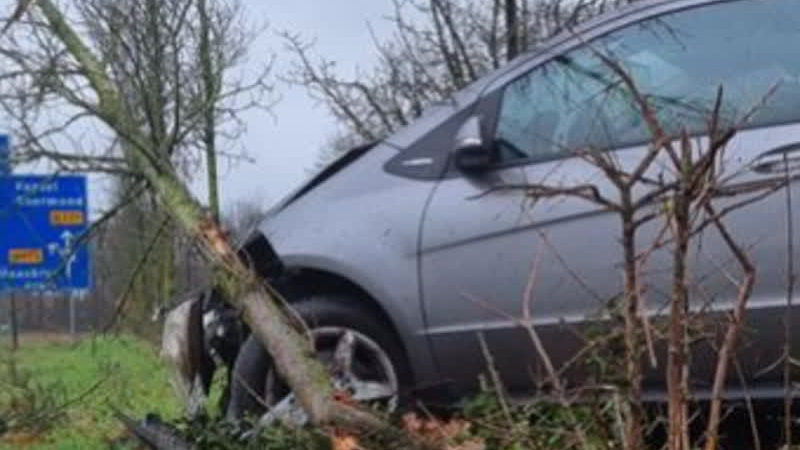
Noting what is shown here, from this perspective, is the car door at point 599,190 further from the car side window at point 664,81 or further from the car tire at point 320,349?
the car tire at point 320,349

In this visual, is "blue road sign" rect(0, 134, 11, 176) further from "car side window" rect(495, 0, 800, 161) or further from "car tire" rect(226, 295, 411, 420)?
→ "car side window" rect(495, 0, 800, 161)

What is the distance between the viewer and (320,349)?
5.62m

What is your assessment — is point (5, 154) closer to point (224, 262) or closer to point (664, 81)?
point (224, 262)

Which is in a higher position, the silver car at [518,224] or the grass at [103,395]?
the silver car at [518,224]

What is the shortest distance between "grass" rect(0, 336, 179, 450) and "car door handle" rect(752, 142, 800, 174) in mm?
2781

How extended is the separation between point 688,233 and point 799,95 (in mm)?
1844

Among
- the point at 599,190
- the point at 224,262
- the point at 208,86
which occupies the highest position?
the point at 208,86

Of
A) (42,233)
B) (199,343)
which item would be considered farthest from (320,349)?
(42,233)

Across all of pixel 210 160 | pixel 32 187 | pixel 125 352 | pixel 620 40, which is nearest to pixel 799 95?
pixel 620 40

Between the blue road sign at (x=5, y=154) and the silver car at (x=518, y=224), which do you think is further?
the blue road sign at (x=5, y=154)

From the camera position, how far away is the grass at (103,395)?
6.98 meters

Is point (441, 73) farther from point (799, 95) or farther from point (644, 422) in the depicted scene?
point (644, 422)

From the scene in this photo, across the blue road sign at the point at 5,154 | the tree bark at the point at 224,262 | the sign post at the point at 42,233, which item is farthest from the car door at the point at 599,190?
the blue road sign at the point at 5,154

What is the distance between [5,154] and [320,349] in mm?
3069
